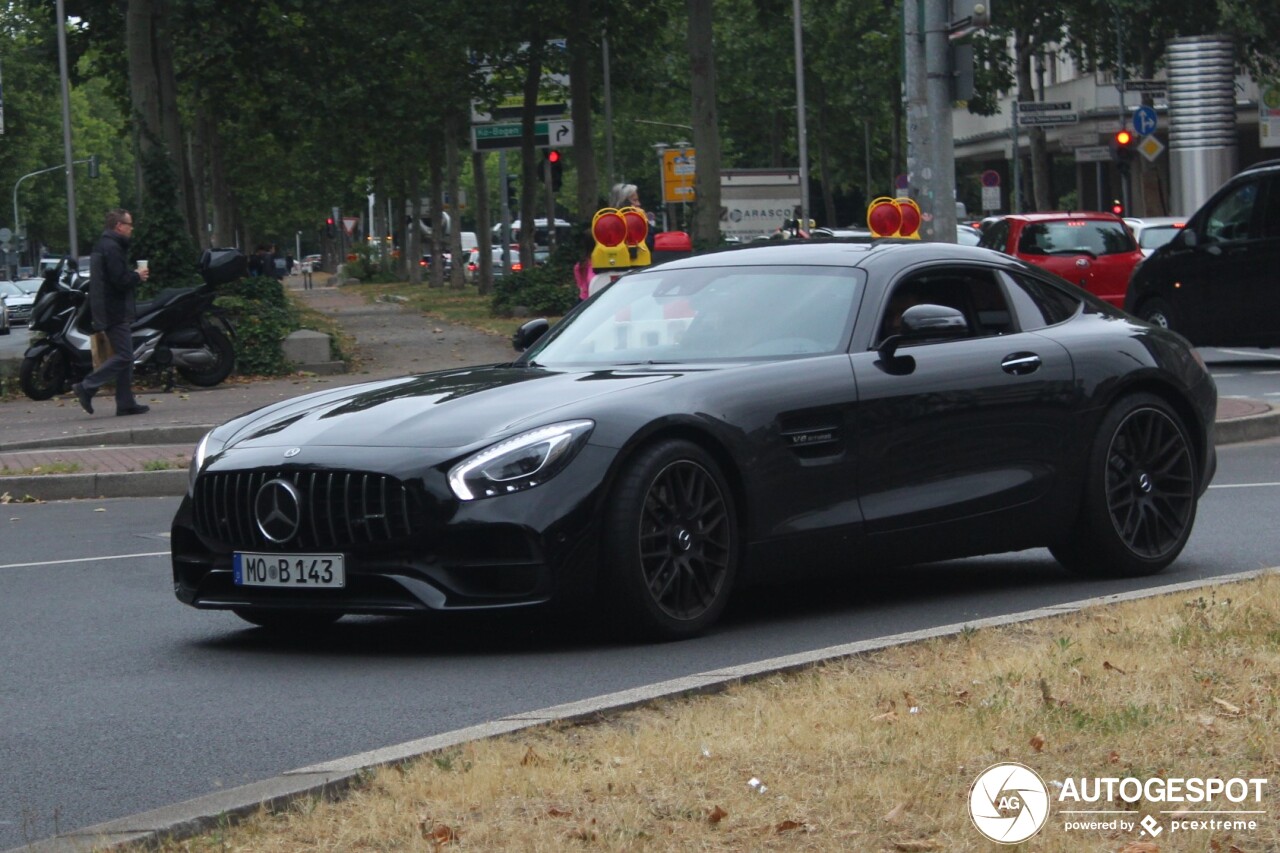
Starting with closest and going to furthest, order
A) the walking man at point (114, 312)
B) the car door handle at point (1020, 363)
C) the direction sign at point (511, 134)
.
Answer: the car door handle at point (1020, 363)
the walking man at point (114, 312)
the direction sign at point (511, 134)

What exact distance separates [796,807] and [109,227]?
15.5 metres

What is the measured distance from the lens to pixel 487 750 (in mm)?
5199

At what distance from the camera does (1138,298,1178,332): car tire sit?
880 inches

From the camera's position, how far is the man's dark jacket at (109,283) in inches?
732

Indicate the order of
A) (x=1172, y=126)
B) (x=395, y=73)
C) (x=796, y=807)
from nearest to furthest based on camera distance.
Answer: (x=796, y=807)
(x=395, y=73)
(x=1172, y=126)

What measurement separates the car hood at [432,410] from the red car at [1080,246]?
2015cm

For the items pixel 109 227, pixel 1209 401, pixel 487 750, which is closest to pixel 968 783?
pixel 487 750

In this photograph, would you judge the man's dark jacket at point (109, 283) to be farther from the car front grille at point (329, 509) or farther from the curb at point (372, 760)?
the curb at point (372, 760)

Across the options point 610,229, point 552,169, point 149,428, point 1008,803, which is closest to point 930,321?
point 1008,803

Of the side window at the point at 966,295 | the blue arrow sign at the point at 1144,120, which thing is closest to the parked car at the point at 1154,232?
the blue arrow sign at the point at 1144,120

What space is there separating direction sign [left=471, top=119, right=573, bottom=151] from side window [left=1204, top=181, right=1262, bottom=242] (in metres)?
20.5

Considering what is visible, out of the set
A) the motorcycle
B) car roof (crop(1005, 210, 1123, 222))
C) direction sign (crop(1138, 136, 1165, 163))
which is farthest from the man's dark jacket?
direction sign (crop(1138, 136, 1165, 163))

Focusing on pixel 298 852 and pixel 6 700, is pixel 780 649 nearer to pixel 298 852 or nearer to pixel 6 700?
pixel 6 700

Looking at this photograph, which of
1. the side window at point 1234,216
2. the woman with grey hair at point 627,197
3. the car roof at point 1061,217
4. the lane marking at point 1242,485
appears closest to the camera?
the lane marking at point 1242,485
